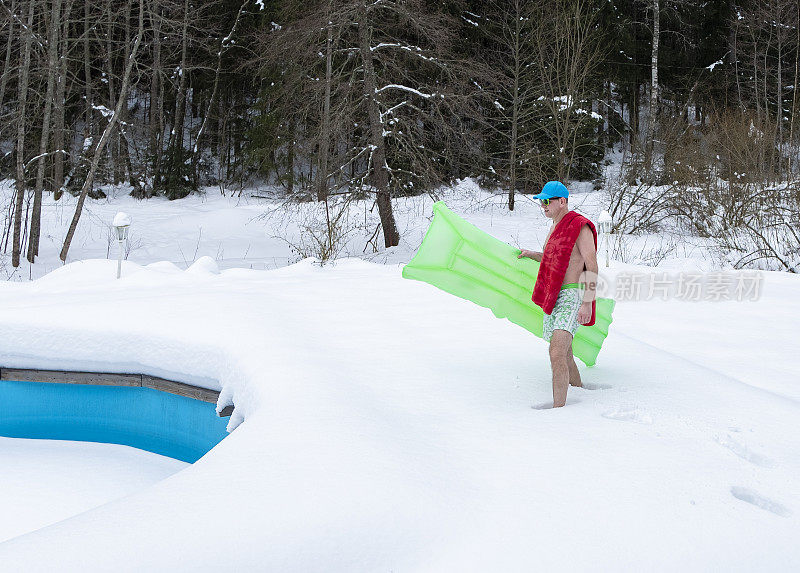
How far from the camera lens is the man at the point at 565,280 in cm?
386

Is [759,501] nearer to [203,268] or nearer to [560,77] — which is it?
[203,268]

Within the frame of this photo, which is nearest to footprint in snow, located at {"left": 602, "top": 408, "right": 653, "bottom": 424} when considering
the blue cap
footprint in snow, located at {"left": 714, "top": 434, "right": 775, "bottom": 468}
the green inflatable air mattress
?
footprint in snow, located at {"left": 714, "top": 434, "right": 775, "bottom": 468}

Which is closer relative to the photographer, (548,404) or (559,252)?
(559,252)

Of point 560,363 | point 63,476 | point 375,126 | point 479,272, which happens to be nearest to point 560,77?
point 375,126

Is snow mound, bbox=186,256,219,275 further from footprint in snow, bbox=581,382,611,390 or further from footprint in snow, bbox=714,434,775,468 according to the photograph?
footprint in snow, bbox=714,434,775,468

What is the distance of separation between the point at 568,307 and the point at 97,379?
3688 mm

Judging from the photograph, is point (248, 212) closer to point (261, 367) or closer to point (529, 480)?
point (261, 367)

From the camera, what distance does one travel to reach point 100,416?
18.3 feet

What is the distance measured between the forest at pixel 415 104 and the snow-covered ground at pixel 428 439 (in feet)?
22.9

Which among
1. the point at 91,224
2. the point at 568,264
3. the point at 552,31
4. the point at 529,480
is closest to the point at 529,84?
the point at 552,31

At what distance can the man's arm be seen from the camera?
3.85m

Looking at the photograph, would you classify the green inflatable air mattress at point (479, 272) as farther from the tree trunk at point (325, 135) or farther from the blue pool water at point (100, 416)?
the tree trunk at point (325, 135)

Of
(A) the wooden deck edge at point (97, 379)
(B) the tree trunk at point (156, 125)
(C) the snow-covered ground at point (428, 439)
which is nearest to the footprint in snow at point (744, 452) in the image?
(C) the snow-covered ground at point (428, 439)

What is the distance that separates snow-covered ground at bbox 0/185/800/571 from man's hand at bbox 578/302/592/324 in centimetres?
49
